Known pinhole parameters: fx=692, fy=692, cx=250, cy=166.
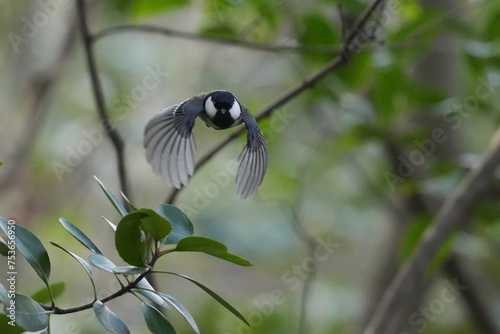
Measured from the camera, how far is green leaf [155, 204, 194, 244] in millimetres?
571

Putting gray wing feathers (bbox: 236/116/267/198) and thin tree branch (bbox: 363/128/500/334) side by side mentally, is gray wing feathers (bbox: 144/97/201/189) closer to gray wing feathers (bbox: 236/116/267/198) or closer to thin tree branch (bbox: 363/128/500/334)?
gray wing feathers (bbox: 236/116/267/198)

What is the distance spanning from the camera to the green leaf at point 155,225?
52cm

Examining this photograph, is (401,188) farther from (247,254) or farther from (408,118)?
(247,254)

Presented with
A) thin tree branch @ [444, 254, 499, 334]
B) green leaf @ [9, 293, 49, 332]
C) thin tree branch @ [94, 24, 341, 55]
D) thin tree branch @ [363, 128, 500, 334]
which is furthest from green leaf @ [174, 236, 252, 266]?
thin tree branch @ [444, 254, 499, 334]

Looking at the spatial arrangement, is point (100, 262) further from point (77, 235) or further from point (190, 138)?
point (190, 138)

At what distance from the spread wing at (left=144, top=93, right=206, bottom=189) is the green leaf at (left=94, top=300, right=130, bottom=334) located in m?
0.13

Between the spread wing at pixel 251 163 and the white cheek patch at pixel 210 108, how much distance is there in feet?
0.11

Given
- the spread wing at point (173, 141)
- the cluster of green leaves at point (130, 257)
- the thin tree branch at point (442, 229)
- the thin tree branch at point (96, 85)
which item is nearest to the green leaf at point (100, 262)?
the cluster of green leaves at point (130, 257)

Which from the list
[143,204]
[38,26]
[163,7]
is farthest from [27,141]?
[163,7]

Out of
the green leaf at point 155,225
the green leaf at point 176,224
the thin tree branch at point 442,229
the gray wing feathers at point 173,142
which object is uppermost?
the gray wing feathers at point 173,142

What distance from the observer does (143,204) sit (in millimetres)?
2344

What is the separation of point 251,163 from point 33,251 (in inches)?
8.0

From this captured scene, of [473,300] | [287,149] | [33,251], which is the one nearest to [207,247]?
[33,251]

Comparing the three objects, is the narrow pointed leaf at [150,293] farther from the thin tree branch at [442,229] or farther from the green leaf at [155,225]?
the thin tree branch at [442,229]
